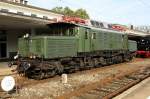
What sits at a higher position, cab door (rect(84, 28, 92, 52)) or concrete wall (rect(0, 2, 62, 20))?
concrete wall (rect(0, 2, 62, 20))

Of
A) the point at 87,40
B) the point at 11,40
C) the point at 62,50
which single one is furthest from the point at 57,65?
the point at 11,40

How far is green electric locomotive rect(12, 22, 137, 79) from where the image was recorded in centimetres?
1564

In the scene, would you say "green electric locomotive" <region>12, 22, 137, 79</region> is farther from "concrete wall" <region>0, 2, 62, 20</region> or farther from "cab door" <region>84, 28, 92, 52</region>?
"concrete wall" <region>0, 2, 62, 20</region>

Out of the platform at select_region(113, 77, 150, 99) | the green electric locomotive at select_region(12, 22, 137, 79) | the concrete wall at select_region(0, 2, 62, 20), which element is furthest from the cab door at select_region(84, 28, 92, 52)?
the concrete wall at select_region(0, 2, 62, 20)

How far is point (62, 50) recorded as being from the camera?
16828 millimetres

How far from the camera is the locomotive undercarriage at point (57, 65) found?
1557 cm

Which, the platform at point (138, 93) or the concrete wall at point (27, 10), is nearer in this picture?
the platform at point (138, 93)

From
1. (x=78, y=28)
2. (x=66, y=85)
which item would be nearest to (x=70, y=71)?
(x=78, y=28)

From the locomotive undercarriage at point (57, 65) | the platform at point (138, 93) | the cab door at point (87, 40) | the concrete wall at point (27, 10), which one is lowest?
the platform at point (138, 93)

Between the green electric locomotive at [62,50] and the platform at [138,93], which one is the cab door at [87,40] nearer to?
the green electric locomotive at [62,50]

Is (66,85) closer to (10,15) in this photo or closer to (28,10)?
(10,15)

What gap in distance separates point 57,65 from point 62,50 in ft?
3.15

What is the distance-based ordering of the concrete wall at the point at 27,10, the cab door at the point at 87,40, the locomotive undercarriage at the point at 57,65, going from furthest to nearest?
1. the concrete wall at the point at 27,10
2. the cab door at the point at 87,40
3. the locomotive undercarriage at the point at 57,65

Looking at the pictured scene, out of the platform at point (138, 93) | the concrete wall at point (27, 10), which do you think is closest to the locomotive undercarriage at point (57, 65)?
the platform at point (138, 93)
